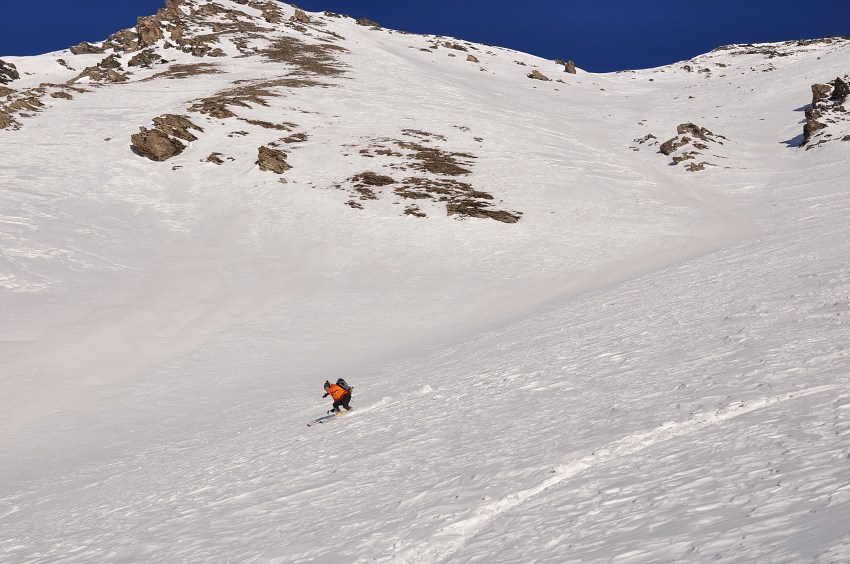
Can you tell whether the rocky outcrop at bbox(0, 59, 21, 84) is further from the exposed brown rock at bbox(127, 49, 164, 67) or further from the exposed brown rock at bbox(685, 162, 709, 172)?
the exposed brown rock at bbox(685, 162, 709, 172)

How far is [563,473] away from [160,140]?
41.4 meters

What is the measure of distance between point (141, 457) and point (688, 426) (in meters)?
10.8

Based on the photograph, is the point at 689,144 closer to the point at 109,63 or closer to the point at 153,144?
the point at 153,144

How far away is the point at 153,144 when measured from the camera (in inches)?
1638

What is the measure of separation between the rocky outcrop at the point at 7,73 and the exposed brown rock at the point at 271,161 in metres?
45.8

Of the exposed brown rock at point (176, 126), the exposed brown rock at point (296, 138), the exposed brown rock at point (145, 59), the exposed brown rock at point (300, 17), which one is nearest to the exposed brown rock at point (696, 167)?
the exposed brown rock at point (296, 138)

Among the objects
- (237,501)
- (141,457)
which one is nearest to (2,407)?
(141,457)

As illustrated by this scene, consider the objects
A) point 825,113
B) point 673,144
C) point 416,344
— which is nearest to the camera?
point 416,344

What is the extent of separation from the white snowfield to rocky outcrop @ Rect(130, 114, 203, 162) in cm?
119

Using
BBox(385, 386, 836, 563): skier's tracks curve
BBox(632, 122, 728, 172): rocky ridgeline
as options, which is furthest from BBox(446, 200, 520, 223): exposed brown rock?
BBox(385, 386, 836, 563): skier's tracks curve

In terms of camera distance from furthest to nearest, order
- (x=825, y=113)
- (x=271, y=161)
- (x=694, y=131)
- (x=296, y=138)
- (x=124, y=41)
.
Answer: (x=124, y=41)
(x=694, y=131)
(x=825, y=113)
(x=296, y=138)
(x=271, y=161)

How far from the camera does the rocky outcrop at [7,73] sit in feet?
222

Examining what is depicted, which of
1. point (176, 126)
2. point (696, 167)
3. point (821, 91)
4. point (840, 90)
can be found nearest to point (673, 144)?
point (696, 167)

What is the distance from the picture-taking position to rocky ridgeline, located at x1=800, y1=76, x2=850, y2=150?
1779 inches
